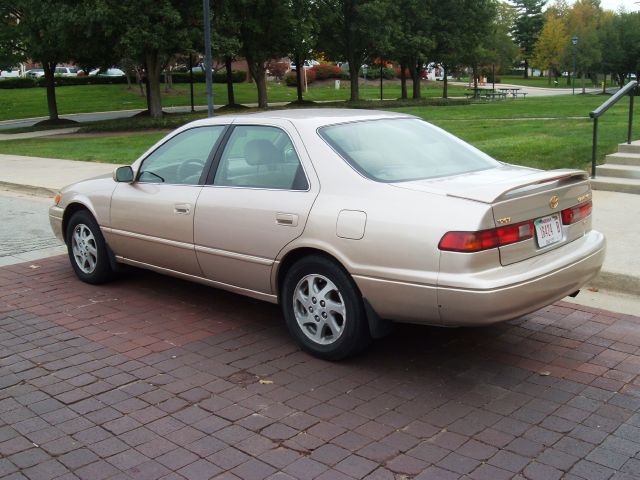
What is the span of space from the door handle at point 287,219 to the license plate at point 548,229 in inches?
59.0

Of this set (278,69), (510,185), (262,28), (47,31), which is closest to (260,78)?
(262,28)

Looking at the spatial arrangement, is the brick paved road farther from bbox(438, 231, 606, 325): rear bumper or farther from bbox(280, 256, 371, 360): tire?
bbox(438, 231, 606, 325): rear bumper

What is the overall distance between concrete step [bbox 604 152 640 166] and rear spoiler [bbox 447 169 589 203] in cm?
649

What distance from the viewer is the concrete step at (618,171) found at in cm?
1019

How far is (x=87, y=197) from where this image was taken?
6.49 metres

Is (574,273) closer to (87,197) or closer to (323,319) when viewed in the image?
(323,319)

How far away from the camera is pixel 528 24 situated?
312ft

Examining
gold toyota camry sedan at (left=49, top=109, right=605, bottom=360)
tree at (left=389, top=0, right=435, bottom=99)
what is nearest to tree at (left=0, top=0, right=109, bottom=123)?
tree at (left=389, top=0, right=435, bottom=99)

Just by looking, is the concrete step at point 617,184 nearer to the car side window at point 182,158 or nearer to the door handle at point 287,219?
the car side window at point 182,158

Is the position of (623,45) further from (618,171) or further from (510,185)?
(510,185)

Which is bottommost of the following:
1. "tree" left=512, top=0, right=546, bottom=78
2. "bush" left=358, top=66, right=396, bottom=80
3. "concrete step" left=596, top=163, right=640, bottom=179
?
"concrete step" left=596, top=163, right=640, bottom=179

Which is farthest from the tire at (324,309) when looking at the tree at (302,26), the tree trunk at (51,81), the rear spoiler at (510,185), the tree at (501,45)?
the tree at (501,45)

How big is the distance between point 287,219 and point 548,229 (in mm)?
1652

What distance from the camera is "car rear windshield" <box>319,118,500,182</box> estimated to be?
15.4 feet
